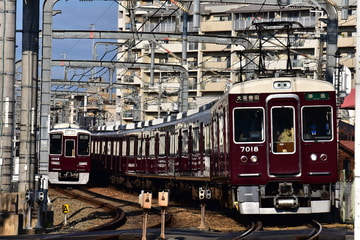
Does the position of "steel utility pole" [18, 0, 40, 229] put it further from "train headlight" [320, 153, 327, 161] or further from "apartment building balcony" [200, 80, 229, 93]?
"apartment building balcony" [200, 80, 229, 93]

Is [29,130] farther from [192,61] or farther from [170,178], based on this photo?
[192,61]

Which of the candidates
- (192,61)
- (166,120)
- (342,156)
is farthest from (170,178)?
(192,61)

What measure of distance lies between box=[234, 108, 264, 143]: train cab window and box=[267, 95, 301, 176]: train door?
163 mm

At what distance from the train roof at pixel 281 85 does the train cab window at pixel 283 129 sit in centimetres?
38

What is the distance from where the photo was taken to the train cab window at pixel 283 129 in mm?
13883

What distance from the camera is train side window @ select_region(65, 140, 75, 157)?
30.3 metres

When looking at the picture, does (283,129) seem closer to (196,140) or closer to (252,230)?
(252,230)

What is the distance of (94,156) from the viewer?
3709cm

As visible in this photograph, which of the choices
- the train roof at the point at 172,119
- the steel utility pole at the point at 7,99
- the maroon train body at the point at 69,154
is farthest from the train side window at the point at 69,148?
the steel utility pole at the point at 7,99

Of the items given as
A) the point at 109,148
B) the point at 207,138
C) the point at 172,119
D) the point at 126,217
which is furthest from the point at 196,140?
the point at 109,148

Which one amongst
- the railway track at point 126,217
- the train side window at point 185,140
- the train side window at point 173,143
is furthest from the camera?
the train side window at point 173,143

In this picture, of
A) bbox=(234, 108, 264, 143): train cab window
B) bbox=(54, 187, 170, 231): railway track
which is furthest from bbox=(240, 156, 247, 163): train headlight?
bbox=(54, 187, 170, 231): railway track

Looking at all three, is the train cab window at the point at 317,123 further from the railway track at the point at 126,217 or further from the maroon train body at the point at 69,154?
the maroon train body at the point at 69,154

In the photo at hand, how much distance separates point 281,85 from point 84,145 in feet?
57.4
